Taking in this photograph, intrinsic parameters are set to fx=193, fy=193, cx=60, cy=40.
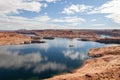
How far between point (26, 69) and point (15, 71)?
407 centimetres

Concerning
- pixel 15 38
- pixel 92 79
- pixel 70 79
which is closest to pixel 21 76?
pixel 70 79

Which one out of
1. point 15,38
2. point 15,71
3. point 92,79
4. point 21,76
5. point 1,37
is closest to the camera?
point 92,79

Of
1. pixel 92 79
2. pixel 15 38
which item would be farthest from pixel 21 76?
pixel 15 38

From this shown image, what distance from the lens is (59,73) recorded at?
57.8m

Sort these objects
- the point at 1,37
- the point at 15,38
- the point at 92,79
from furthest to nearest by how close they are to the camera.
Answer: the point at 15,38 < the point at 1,37 < the point at 92,79

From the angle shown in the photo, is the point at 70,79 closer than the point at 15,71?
Yes

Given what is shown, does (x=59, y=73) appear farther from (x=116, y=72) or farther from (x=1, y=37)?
(x=1, y=37)

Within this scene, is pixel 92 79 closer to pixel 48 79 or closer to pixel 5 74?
pixel 48 79

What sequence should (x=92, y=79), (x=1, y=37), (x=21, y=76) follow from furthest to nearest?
(x=1, y=37) → (x=21, y=76) → (x=92, y=79)

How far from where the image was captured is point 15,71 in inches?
2356

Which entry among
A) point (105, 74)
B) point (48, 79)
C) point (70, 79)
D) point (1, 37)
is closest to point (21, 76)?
point (48, 79)

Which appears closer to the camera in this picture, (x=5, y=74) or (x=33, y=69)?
(x=5, y=74)

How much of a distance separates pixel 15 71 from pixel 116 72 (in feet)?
98.5

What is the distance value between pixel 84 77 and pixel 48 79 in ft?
30.9
